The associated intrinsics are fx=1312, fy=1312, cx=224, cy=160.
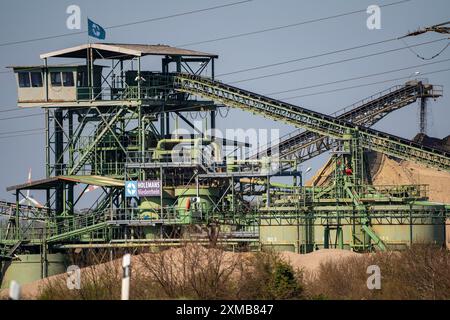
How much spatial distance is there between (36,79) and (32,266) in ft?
43.5

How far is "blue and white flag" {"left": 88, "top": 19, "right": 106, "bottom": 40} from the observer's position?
85938 millimetres

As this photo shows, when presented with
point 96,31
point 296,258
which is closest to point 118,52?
point 96,31

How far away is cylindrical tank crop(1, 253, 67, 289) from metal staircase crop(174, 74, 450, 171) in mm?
13771

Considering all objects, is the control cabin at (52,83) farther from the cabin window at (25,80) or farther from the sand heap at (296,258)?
the sand heap at (296,258)

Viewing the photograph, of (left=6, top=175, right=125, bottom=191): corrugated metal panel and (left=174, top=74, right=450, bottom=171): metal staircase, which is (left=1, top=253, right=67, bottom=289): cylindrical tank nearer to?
(left=6, top=175, right=125, bottom=191): corrugated metal panel

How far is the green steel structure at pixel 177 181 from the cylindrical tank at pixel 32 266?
10 centimetres

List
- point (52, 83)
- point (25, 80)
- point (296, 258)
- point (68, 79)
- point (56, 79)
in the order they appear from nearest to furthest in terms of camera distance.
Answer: point (296, 258) → point (68, 79) → point (56, 79) → point (52, 83) → point (25, 80)

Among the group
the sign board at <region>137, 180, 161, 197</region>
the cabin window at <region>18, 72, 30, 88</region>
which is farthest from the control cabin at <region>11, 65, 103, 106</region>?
the sign board at <region>137, 180, 161, 197</region>

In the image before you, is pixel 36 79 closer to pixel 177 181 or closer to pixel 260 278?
pixel 177 181

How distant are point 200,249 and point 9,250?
883 inches

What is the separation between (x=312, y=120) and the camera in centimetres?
8606

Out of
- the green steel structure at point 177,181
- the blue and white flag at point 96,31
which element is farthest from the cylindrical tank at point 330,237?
the blue and white flag at point 96,31
